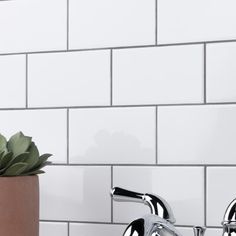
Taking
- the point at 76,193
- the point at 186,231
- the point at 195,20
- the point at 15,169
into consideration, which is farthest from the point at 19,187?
the point at 195,20

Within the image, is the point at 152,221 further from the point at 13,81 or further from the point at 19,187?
the point at 13,81

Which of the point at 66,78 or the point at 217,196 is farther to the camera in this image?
the point at 66,78

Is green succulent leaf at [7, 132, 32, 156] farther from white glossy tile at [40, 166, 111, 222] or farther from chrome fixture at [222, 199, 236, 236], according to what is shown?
chrome fixture at [222, 199, 236, 236]

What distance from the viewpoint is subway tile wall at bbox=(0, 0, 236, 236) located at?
0.96 meters

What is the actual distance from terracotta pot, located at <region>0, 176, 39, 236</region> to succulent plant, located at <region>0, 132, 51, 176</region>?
14mm

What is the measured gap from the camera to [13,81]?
3.61ft

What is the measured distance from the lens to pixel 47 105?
3.51ft

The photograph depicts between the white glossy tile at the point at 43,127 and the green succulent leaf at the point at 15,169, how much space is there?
0.55 ft

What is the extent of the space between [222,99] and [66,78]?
0.90 feet

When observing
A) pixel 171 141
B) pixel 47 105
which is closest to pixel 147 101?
pixel 171 141

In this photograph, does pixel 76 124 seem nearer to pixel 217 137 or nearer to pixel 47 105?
pixel 47 105

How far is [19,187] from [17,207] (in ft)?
0.09

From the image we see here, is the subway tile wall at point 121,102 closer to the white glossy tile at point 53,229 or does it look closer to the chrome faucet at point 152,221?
the white glossy tile at point 53,229

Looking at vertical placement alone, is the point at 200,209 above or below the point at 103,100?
below
